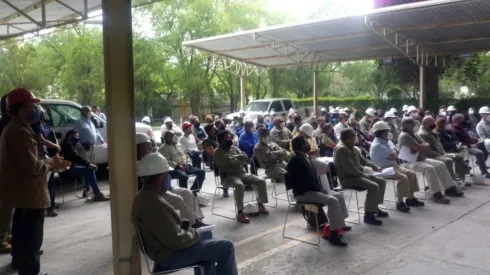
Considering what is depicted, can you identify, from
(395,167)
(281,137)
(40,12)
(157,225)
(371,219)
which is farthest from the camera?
(40,12)

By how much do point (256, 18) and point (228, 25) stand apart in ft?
8.76

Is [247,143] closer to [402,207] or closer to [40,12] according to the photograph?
[402,207]

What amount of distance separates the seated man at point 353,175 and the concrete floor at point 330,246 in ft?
0.91

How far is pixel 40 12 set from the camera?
1124cm

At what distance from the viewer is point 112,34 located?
4020 millimetres

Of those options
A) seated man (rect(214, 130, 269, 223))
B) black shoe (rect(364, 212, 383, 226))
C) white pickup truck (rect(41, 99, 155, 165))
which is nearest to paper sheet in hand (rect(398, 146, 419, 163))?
black shoe (rect(364, 212, 383, 226))

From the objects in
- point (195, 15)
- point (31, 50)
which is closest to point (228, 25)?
point (195, 15)

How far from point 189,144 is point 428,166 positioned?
4.84m

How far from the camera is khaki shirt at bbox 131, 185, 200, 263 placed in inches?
139

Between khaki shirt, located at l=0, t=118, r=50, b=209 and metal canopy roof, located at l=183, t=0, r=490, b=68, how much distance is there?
452 inches

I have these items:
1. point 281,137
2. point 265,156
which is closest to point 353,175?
point 265,156

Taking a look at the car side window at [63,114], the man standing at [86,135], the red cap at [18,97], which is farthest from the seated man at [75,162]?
the red cap at [18,97]

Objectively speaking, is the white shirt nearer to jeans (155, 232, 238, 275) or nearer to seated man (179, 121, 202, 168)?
seated man (179, 121, 202, 168)

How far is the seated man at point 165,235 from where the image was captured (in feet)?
11.6
